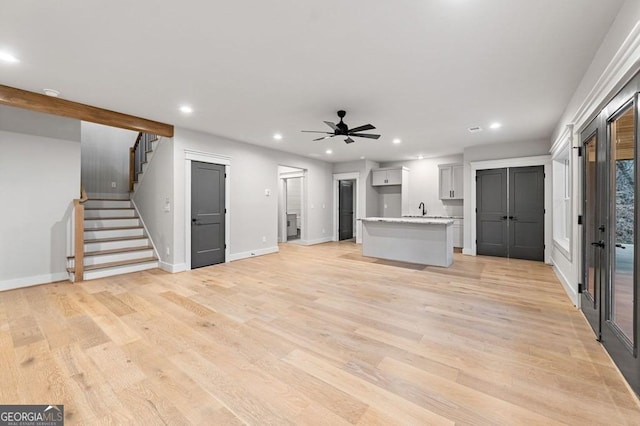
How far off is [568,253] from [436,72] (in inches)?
123

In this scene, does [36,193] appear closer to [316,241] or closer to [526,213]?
[316,241]

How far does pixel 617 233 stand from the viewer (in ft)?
7.12

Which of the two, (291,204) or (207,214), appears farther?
(291,204)

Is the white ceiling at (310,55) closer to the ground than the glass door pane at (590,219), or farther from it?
farther from it

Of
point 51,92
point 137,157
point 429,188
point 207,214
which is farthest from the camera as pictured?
point 429,188

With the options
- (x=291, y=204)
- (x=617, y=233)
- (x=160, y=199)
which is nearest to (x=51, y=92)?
(x=160, y=199)

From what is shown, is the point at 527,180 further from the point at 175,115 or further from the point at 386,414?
the point at 175,115

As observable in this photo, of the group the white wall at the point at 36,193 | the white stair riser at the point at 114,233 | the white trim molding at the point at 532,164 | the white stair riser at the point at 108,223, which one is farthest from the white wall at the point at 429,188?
the white wall at the point at 36,193

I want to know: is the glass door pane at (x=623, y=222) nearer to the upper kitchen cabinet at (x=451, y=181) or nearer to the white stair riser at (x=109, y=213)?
the upper kitchen cabinet at (x=451, y=181)

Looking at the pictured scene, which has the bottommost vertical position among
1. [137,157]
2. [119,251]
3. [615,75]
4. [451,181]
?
[119,251]

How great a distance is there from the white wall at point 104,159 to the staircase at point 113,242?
3.39 ft

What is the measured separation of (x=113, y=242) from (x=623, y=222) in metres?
6.85

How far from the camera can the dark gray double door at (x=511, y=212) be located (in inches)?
235

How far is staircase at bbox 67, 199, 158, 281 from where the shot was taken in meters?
4.77
